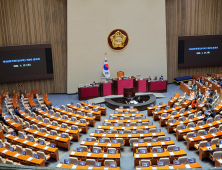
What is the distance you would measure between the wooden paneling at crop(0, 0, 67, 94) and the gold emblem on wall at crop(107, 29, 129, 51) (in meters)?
3.60

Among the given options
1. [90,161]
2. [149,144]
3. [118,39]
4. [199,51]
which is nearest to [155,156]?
[149,144]

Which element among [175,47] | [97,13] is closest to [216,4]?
[175,47]

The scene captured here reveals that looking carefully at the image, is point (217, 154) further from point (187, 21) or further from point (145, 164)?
point (187, 21)

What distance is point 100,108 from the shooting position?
14.1m

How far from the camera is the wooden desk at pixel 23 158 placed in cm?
803

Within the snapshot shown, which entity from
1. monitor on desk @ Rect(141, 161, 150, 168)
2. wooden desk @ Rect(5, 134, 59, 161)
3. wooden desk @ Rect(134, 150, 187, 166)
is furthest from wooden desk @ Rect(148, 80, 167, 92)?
monitor on desk @ Rect(141, 161, 150, 168)

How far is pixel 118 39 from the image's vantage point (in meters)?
18.5

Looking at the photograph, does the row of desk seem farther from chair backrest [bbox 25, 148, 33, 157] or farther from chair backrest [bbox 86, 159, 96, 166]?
chair backrest [bbox 86, 159, 96, 166]

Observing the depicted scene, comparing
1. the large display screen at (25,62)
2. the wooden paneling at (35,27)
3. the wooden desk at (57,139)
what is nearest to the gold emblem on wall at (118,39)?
the wooden paneling at (35,27)

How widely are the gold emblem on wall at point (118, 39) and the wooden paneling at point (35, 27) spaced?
3.60m

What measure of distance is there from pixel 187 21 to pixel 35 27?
12395 mm

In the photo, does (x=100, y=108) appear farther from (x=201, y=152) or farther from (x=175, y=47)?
(x=175, y=47)

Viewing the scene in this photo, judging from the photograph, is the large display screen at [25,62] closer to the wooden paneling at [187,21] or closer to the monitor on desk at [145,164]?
the wooden paneling at [187,21]

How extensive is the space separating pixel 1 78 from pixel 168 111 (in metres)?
12.6
